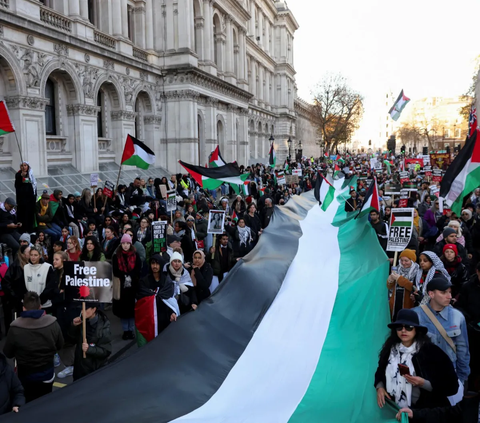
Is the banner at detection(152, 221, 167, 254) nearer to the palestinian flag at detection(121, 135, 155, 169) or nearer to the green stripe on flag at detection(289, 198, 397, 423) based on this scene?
the green stripe on flag at detection(289, 198, 397, 423)

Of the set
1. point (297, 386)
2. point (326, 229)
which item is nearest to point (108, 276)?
point (297, 386)

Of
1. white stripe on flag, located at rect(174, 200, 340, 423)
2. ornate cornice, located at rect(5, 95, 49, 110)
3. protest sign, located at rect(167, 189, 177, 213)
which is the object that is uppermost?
ornate cornice, located at rect(5, 95, 49, 110)

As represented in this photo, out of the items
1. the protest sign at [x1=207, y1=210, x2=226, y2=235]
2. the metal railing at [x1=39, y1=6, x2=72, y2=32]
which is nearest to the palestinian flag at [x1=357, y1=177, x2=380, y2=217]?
the protest sign at [x1=207, y1=210, x2=226, y2=235]

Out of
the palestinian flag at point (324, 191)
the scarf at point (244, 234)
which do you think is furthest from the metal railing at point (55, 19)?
the scarf at point (244, 234)

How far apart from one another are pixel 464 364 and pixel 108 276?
388cm

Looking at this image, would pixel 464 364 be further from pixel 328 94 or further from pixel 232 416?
pixel 328 94

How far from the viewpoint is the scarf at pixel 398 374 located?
376 centimetres

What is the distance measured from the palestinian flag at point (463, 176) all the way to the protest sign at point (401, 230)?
26.5 inches

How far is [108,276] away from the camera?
5176 millimetres

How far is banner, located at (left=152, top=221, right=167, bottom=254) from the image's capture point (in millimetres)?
8125

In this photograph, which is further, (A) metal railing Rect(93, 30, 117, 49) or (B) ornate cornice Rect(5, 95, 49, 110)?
(A) metal railing Rect(93, 30, 117, 49)

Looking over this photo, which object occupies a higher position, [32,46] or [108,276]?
[32,46]

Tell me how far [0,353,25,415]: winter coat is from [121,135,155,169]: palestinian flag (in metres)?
9.58

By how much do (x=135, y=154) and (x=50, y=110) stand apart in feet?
27.4
